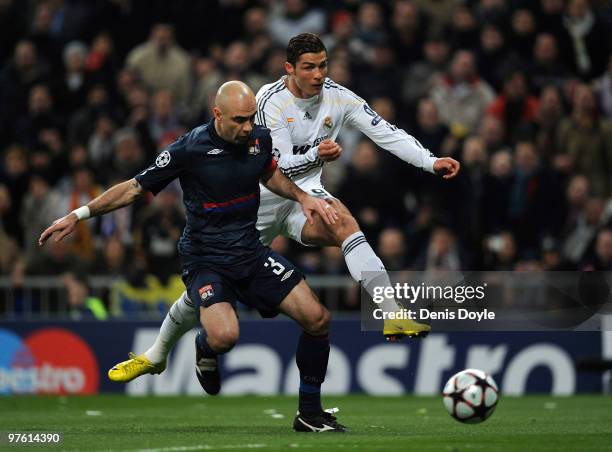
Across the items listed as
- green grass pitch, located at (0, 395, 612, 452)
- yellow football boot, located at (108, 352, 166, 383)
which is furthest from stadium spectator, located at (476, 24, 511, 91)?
Answer: yellow football boot, located at (108, 352, 166, 383)

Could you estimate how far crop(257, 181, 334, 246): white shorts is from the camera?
38.1ft

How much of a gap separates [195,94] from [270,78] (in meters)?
1.46

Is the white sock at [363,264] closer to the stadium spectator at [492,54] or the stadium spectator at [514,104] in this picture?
the stadium spectator at [514,104]

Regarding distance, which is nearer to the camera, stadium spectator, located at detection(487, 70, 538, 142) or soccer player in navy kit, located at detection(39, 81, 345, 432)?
soccer player in navy kit, located at detection(39, 81, 345, 432)

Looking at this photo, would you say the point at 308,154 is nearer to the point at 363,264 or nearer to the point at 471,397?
the point at 363,264

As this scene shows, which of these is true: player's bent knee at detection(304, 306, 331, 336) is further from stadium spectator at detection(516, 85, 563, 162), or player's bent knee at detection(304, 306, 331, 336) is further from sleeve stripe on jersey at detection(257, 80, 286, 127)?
stadium spectator at detection(516, 85, 563, 162)

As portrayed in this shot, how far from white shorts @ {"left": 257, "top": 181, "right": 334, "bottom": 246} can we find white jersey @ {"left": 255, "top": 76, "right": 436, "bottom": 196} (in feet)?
0.22

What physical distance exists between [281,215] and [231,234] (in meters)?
1.22

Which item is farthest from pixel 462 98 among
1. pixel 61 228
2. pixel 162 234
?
Result: pixel 61 228

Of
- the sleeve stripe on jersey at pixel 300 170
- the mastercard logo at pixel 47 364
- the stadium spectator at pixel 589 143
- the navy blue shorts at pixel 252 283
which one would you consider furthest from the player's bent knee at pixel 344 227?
the stadium spectator at pixel 589 143

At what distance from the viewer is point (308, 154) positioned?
11.1 metres

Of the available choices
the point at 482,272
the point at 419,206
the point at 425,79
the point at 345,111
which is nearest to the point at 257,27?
the point at 425,79

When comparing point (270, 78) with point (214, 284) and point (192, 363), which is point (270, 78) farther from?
point (214, 284)

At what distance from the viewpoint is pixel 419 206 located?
1795 centimetres
